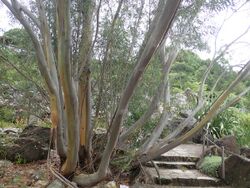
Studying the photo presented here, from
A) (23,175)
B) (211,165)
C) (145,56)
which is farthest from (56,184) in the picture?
(211,165)

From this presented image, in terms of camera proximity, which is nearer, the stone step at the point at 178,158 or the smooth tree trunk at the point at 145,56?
the smooth tree trunk at the point at 145,56

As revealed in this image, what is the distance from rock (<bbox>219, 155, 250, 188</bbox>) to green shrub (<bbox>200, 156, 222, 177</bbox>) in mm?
166

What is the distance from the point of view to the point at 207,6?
524 cm

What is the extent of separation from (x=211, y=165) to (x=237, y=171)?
0.60m

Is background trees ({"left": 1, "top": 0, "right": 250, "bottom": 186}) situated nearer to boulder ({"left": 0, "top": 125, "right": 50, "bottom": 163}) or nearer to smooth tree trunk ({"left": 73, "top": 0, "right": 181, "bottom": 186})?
smooth tree trunk ({"left": 73, "top": 0, "right": 181, "bottom": 186})

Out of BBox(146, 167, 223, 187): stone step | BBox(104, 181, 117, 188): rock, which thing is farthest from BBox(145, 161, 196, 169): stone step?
BBox(104, 181, 117, 188): rock

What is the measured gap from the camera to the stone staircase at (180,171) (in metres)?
5.86

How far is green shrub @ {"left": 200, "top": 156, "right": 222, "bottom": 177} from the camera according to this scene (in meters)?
6.23

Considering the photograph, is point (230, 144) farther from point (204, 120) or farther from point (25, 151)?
point (25, 151)

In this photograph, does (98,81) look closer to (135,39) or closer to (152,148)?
(135,39)

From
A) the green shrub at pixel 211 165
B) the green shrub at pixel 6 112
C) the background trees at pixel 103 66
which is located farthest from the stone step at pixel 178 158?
the green shrub at pixel 6 112

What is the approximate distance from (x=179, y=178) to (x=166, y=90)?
1874mm

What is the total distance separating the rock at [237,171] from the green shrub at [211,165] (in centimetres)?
17

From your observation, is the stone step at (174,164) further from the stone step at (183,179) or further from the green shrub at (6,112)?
the green shrub at (6,112)
